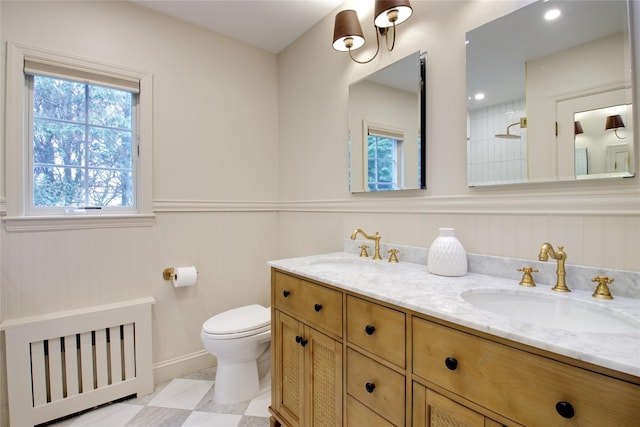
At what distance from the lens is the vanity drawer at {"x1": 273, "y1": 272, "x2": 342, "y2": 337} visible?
118 centimetres

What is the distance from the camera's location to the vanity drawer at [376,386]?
0.93 metres

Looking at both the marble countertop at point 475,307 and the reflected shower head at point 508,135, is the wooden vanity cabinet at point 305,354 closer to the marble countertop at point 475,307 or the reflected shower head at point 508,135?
the marble countertop at point 475,307

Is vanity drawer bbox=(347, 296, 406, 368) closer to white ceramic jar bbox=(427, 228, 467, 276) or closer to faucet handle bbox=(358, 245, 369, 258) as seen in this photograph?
white ceramic jar bbox=(427, 228, 467, 276)

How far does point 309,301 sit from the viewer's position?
4.30 ft

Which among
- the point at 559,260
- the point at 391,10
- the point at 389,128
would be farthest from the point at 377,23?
the point at 559,260

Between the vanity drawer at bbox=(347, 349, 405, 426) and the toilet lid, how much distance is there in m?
0.83

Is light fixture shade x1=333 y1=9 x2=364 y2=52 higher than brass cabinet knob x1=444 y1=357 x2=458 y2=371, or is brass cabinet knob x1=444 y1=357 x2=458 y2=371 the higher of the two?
light fixture shade x1=333 y1=9 x2=364 y2=52

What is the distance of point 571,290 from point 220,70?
2.43 m

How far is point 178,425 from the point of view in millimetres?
1600

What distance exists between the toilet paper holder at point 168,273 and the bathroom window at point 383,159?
143 cm

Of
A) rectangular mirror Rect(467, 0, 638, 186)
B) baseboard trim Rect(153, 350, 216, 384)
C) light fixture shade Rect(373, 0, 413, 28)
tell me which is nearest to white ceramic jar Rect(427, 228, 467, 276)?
rectangular mirror Rect(467, 0, 638, 186)

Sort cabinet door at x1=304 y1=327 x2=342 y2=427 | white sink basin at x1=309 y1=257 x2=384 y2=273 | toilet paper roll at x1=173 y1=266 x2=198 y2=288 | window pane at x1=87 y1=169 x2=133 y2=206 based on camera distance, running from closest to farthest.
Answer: cabinet door at x1=304 y1=327 x2=342 y2=427, white sink basin at x1=309 y1=257 x2=384 y2=273, window pane at x1=87 y1=169 x2=133 y2=206, toilet paper roll at x1=173 y1=266 x2=198 y2=288

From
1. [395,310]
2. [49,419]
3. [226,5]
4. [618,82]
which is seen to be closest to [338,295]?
[395,310]

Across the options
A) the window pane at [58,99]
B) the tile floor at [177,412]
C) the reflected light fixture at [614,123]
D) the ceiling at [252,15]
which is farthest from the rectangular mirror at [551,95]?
the window pane at [58,99]
